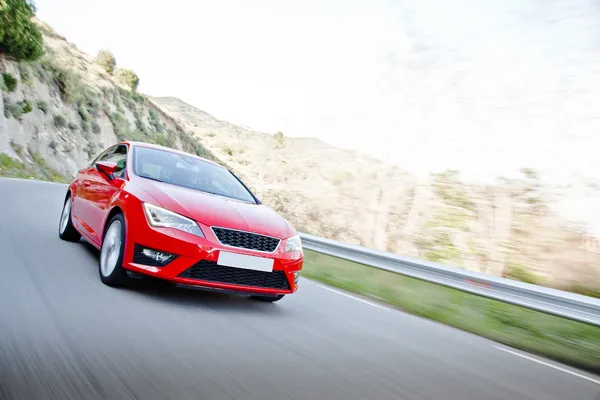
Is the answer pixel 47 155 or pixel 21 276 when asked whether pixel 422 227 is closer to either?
pixel 21 276

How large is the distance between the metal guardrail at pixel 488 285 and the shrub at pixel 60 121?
95.0 feet

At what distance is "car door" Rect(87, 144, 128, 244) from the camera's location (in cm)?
528

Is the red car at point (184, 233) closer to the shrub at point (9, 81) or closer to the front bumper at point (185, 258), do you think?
the front bumper at point (185, 258)

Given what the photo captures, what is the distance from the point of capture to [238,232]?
181 inches

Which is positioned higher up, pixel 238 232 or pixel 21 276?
pixel 238 232

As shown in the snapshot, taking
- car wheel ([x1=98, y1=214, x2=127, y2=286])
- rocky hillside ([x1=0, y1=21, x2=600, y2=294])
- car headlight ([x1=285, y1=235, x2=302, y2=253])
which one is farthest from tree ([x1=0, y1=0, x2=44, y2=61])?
car headlight ([x1=285, y1=235, x2=302, y2=253])

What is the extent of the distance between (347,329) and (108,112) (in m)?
38.9

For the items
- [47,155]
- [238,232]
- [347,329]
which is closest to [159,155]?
[238,232]

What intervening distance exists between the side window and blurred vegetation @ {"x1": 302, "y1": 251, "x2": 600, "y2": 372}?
3.40 meters

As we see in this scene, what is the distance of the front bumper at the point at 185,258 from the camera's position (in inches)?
171

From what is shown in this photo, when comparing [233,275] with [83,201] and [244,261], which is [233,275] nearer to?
[244,261]

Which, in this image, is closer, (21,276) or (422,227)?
(21,276)

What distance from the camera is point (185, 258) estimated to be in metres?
4.35

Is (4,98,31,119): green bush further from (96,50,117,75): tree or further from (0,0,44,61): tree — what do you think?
(96,50,117,75): tree
